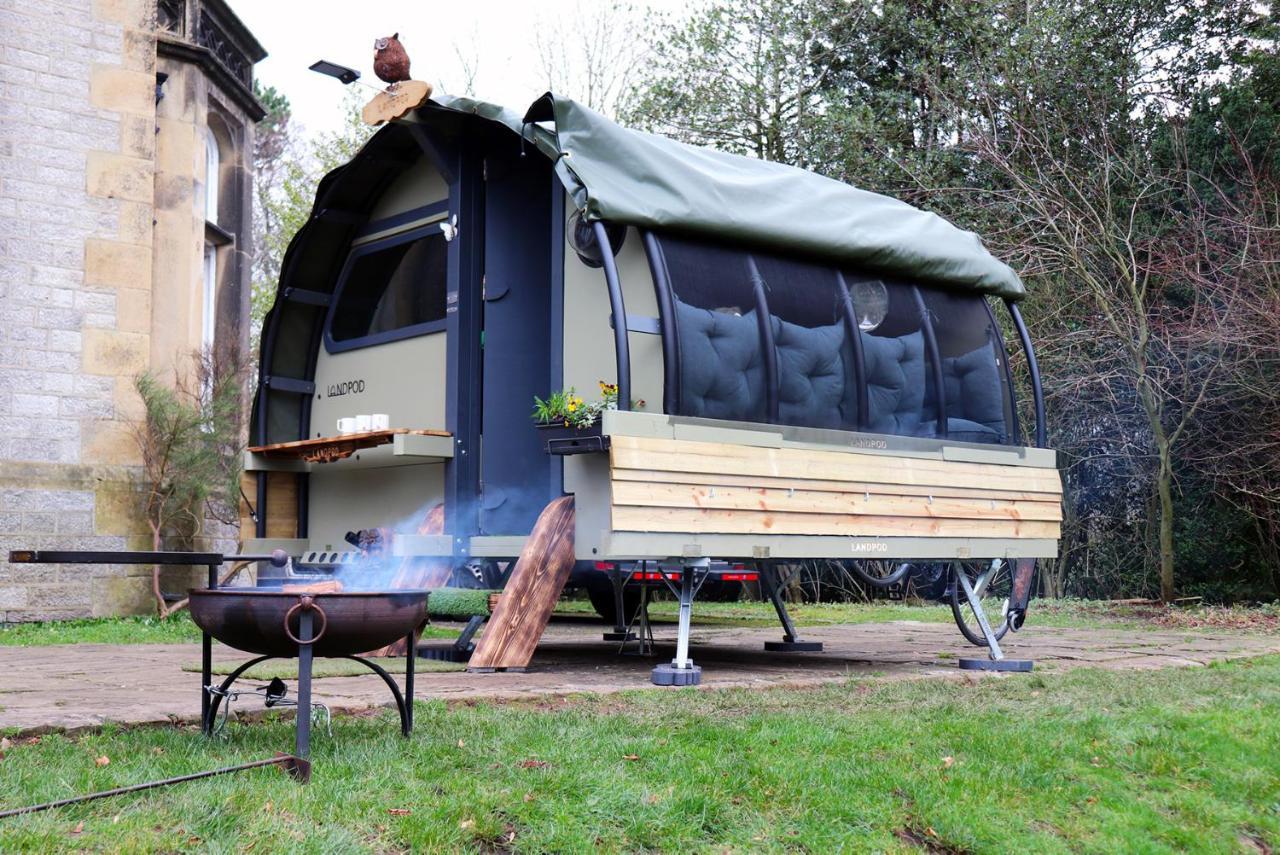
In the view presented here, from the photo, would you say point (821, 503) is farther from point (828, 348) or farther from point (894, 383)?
point (894, 383)

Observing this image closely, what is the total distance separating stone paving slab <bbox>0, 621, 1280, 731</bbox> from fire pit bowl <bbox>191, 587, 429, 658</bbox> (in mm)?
684

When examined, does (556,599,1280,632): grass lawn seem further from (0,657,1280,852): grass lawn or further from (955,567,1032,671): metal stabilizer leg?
(0,657,1280,852): grass lawn

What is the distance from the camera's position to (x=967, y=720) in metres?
5.04

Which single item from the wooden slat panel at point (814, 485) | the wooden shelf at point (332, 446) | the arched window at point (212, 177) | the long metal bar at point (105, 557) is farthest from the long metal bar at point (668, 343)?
the arched window at point (212, 177)

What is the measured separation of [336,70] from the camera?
7262 millimetres

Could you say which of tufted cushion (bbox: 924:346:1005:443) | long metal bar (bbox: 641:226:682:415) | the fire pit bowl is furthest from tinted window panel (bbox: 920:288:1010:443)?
the fire pit bowl

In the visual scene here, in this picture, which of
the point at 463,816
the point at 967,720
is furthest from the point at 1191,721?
the point at 463,816

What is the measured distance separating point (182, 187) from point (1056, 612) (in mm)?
9832

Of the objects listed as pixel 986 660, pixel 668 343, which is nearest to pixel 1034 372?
pixel 986 660

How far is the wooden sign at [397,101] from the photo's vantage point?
7.16m

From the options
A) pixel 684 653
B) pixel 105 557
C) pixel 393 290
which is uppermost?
pixel 393 290

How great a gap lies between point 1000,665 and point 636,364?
103 inches

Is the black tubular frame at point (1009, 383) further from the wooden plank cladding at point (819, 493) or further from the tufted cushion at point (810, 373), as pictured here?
the tufted cushion at point (810, 373)

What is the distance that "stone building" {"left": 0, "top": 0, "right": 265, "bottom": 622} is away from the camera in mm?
10430
